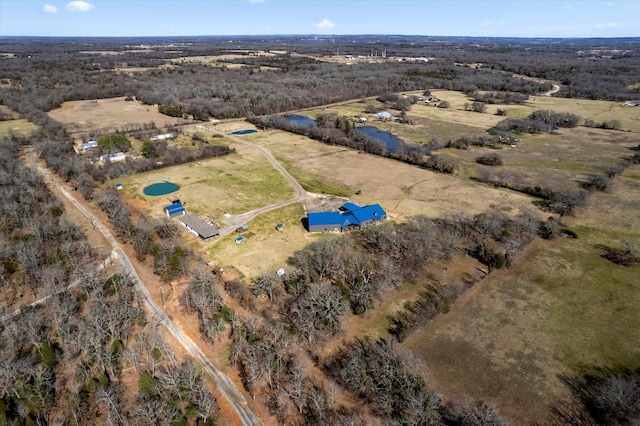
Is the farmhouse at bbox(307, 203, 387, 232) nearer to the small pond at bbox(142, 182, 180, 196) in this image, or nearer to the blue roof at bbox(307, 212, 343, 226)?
the blue roof at bbox(307, 212, 343, 226)

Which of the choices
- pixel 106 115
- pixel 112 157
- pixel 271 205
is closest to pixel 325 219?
pixel 271 205

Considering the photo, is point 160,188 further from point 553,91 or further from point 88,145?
point 553,91

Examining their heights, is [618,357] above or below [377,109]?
below

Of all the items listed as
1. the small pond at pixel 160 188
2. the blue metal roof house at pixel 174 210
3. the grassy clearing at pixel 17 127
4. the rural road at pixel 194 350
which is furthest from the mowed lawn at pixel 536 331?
the grassy clearing at pixel 17 127

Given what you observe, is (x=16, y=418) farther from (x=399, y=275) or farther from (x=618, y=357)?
(x=618, y=357)

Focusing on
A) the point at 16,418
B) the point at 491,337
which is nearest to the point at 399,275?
the point at 491,337

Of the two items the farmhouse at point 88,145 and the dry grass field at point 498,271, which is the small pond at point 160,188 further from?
the farmhouse at point 88,145
